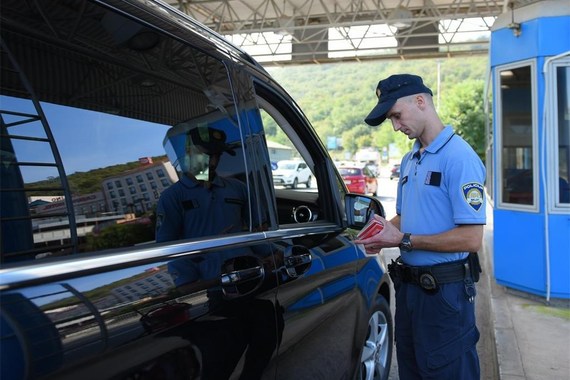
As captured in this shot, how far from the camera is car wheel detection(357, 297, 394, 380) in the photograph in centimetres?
309

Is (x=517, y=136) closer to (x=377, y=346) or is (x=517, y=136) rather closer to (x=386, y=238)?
(x=377, y=346)

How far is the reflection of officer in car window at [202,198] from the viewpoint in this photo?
1.66 meters

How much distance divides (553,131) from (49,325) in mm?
4963

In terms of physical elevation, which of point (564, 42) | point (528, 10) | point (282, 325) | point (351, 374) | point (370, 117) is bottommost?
point (351, 374)

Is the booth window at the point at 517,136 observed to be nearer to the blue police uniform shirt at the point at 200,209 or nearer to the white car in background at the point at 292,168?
the white car in background at the point at 292,168

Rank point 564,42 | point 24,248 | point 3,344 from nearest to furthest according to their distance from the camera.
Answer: point 3,344
point 24,248
point 564,42

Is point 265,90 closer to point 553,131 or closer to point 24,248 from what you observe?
point 24,248

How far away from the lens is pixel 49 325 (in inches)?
43.4

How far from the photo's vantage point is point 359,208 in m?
2.80

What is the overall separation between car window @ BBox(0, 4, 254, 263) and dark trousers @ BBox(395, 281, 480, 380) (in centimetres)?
118

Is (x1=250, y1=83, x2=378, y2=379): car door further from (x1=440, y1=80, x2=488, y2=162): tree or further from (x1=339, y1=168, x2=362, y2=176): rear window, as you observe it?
(x1=440, y1=80, x2=488, y2=162): tree

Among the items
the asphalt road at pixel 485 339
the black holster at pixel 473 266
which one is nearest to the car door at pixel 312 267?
the black holster at pixel 473 266

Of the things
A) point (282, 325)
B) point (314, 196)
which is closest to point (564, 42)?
point (314, 196)

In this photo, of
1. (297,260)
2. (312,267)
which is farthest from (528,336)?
(297,260)
